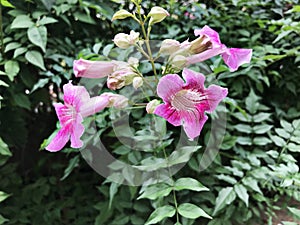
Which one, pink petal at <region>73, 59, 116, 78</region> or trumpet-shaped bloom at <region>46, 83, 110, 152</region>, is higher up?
pink petal at <region>73, 59, 116, 78</region>

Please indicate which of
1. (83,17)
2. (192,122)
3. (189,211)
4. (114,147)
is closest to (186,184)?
(189,211)

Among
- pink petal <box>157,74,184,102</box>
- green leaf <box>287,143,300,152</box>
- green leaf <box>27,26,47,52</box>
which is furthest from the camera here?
green leaf <box>27,26,47,52</box>

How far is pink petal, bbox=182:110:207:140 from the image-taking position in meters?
0.62

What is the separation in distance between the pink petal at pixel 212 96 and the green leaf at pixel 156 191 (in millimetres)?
298

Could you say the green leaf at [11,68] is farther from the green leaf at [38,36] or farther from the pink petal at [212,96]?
the pink petal at [212,96]

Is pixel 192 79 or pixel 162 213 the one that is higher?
pixel 192 79

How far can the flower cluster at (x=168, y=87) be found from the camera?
0.61 meters

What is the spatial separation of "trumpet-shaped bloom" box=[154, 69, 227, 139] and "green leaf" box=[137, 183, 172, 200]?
0.94 feet

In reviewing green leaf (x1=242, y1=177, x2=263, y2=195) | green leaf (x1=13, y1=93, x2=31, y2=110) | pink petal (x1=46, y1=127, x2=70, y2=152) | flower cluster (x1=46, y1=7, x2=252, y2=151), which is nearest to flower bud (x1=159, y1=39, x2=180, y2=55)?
flower cluster (x1=46, y1=7, x2=252, y2=151)

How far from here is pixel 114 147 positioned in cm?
136

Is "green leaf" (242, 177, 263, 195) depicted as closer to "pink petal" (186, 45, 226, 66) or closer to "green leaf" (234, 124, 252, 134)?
"green leaf" (234, 124, 252, 134)

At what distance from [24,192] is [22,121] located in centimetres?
31

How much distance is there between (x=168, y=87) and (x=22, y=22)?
899 millimetres

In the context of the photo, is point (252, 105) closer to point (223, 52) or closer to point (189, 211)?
point (189, 211)
